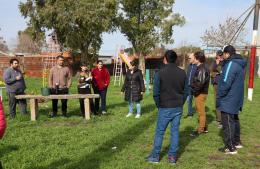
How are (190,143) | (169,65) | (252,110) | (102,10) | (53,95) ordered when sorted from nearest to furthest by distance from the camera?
(169,65)
(190,143)
(53,95)
(252,110)
(102,10)

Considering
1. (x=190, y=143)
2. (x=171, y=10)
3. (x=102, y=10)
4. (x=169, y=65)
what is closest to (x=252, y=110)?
(x=190, y=143)

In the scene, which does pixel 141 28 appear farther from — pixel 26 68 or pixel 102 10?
pixel 26 68

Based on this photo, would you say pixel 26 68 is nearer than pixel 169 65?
No

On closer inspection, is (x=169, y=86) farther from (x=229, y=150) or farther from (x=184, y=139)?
(x=184, y=139)

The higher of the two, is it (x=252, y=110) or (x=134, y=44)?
(x=134, y=44)

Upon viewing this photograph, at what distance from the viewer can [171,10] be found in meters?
38.2

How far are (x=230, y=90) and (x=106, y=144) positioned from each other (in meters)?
2.62

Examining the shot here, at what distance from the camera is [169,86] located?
19.7 feet

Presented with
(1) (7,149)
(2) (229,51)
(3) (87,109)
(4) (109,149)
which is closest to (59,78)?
(3) (87,109)

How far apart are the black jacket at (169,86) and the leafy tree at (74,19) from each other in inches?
900

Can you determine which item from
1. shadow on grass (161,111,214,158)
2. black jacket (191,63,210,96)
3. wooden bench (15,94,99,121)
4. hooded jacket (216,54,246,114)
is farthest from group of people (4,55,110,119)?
hooded jacket (216,54,246,114)

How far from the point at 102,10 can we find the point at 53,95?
65.7 ft

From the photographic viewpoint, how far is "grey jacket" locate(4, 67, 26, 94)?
10.0m

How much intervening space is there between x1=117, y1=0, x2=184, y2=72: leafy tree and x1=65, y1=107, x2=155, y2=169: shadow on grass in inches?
1123
